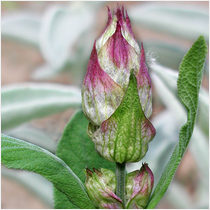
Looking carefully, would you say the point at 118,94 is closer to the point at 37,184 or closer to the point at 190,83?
the point at 190,83

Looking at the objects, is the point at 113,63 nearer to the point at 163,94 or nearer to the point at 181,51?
the point at 163,94

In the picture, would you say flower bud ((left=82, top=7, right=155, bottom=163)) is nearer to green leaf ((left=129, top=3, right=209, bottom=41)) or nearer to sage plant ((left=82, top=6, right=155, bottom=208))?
sage plant ((left=82, top=6, right=155, bottom=208))

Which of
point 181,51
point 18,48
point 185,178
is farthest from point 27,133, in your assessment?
point 18,48

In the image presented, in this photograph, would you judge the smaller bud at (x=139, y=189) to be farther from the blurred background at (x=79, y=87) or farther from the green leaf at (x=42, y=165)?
the blurred background at (x=79, y=87)

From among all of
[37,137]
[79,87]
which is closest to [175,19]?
[79,87]

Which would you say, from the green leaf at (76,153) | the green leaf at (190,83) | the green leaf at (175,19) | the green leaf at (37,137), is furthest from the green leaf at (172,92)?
the green leaf at (175,19)

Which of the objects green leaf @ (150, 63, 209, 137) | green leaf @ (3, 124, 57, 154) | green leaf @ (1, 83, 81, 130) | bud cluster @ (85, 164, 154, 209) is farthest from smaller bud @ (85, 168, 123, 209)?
green leaf @ (3, 124, 57, 154)
